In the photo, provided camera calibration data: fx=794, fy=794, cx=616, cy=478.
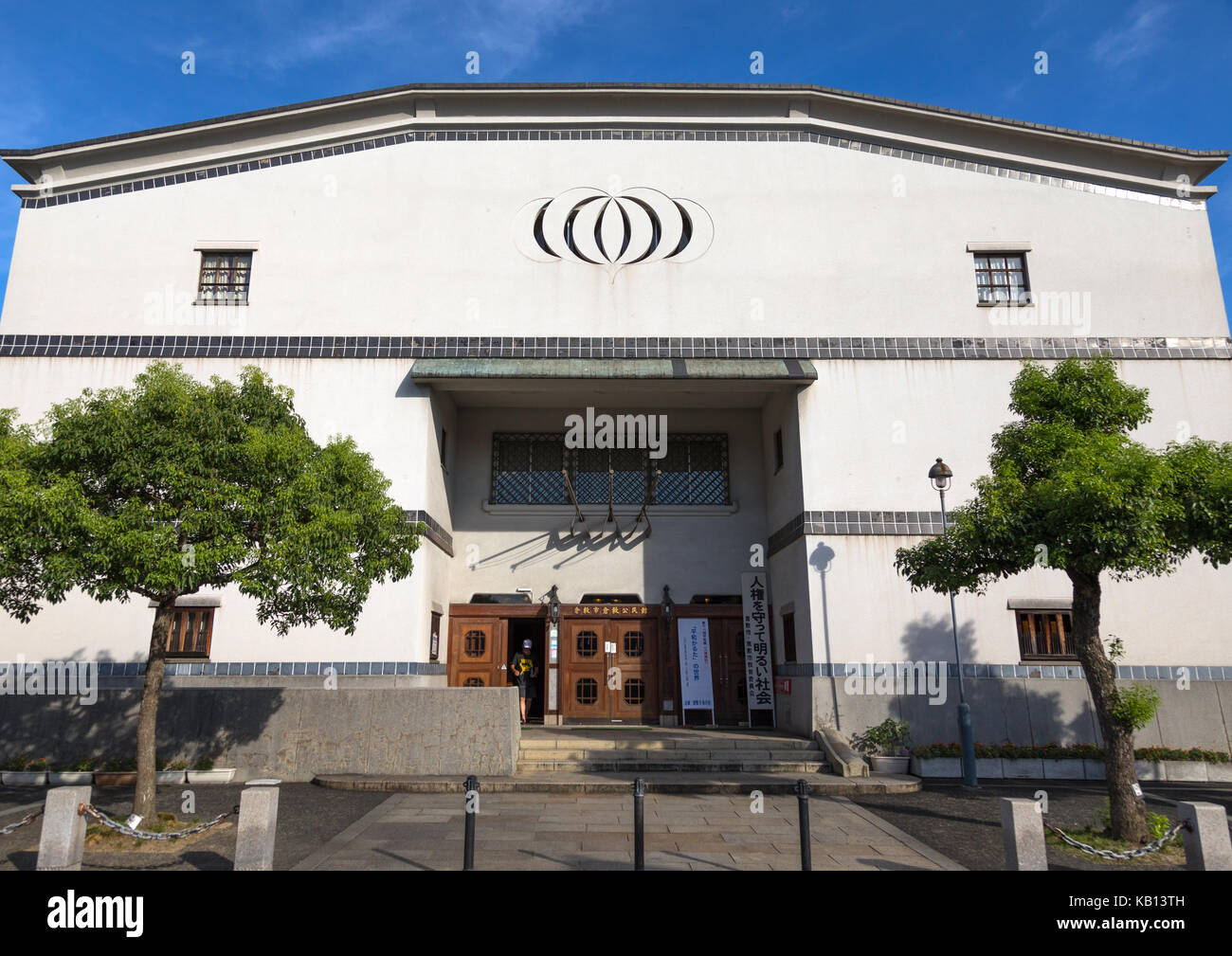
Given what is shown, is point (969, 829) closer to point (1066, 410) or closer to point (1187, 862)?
point (1187, 862)

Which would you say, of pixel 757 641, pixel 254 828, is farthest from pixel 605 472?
pixel 254 828

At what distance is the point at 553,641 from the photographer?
674 inches

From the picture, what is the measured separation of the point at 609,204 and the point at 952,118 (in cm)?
744

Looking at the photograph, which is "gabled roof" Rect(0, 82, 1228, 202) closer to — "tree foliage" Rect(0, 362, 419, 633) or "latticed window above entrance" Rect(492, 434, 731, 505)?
"latticed window above entrance" Rect(492, 434, 731, 505)

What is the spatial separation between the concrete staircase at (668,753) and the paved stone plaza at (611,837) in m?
1.35

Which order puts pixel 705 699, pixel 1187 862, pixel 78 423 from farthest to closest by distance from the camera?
pixel 705 699
pixel 78 423
pixel 1187 862

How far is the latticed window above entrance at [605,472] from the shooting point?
1803cm

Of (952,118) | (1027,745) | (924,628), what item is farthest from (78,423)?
(952,118)

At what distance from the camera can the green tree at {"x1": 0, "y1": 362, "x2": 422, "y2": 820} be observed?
8.53 meters

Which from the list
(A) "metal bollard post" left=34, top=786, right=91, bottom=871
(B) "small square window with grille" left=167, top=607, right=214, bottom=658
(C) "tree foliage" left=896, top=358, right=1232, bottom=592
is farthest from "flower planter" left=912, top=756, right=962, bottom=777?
(B) "small square window with grille" left=167, top=607, right=214, bottom=658

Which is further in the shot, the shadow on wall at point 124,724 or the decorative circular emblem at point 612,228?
the decorative circular emblem at point 612,228

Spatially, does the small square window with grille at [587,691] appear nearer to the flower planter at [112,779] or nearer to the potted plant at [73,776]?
the flower planter at [112,779]

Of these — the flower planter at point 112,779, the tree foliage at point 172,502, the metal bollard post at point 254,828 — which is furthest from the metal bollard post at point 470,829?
the flower planter at point 112,779

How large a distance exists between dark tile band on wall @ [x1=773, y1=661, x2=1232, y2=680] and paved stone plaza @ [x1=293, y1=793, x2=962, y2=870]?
2.98 meters
